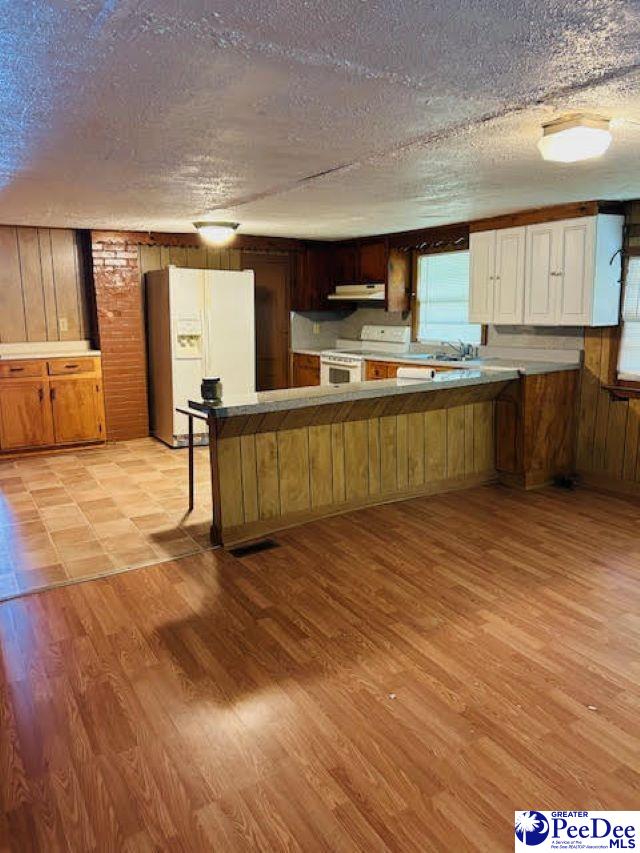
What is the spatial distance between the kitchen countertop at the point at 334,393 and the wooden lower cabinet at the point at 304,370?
2652mm

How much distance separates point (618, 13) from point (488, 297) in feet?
12.6

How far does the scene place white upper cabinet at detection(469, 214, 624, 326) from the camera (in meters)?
4.53

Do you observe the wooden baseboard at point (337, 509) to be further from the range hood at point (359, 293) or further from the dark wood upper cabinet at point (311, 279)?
the dark wood upper cabinet at point (311, 279)

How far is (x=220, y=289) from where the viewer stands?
6.29m

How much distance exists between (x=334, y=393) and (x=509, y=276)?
2.04m

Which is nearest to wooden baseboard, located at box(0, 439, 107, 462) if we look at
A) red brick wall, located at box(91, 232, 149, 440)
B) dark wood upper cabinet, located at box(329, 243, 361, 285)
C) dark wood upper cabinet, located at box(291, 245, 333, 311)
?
red brick wall, located at box(91, 232, 149, 440)

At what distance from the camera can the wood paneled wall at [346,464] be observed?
3947 millimetres

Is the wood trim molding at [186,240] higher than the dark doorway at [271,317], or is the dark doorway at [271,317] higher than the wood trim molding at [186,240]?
the wood trim molding at [186,240]

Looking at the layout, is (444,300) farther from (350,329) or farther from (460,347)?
(350,329)

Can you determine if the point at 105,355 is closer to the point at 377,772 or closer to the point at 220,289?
the point at 220,289

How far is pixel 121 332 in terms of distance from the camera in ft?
21.1

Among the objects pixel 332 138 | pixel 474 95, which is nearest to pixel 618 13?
pixel 474 95

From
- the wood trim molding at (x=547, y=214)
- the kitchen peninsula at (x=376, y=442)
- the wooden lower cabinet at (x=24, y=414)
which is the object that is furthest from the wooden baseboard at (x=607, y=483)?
the wooden lower cabinet at (x=24, y=414)

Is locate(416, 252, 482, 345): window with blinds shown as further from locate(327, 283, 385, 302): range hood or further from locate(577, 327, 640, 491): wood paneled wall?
locate(577, 327, 640, 491): wood paneled wall
